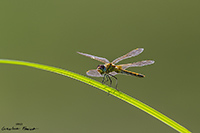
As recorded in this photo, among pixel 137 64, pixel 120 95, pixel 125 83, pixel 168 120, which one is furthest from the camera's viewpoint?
pixel 125 83

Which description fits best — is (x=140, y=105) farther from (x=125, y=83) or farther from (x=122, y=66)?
(x=125, y=83)

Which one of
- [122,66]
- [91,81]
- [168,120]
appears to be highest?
[122,66]

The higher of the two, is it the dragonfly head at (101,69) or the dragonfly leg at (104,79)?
the dragonfly head at (101,69)

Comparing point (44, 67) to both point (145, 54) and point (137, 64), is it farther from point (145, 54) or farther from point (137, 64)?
point (145, 54)

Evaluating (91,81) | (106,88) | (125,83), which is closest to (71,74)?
(91,81)

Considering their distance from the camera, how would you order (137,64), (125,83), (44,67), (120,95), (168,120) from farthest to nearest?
(125,83) < (137,64) < (120,95) < (168,120) < (44,67)

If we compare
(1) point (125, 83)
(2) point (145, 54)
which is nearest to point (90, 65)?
(1) point (125, 83)

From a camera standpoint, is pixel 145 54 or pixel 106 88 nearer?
pixel 106 88

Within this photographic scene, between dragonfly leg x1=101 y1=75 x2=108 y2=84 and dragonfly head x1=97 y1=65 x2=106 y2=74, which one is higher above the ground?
dragonfly head x1=97 y1=65 x2=106 y2=74

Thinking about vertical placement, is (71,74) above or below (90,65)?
below
